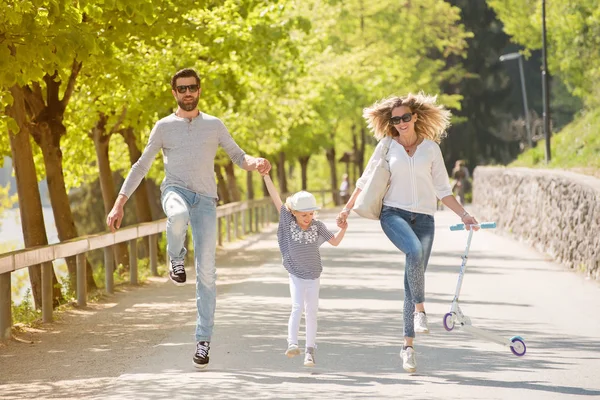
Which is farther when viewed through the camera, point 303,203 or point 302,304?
point 302,304

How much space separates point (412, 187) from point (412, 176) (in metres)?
0.08

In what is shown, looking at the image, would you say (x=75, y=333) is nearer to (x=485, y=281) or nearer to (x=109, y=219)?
(x=109, y=219)

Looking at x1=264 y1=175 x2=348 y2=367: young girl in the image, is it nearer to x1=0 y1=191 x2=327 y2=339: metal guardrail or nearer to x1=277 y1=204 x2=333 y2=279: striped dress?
x1=277 y1=204 x2=333 y2=279: striped dress

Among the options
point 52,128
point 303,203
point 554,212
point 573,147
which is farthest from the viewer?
point 573,147

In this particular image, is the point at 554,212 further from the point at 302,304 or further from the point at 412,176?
the point at 302,304

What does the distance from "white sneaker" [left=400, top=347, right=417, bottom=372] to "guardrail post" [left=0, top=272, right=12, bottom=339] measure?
4.47 meters

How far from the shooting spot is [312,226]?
980cm

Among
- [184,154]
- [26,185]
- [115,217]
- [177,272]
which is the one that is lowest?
[177,272]

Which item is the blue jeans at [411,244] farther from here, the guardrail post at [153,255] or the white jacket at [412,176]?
the guardrail post at [153,255]

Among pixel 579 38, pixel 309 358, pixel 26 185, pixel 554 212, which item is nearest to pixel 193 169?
pixel 309 358

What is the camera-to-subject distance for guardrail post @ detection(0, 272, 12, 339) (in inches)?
509

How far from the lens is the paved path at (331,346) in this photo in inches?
372

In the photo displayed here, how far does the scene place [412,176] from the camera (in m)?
10.1

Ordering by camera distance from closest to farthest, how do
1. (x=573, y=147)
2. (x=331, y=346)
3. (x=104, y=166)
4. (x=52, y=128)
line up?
(x=331, y=346)
(x=52, y=128)
(x=104, y=166)
(x=573, y=147)
